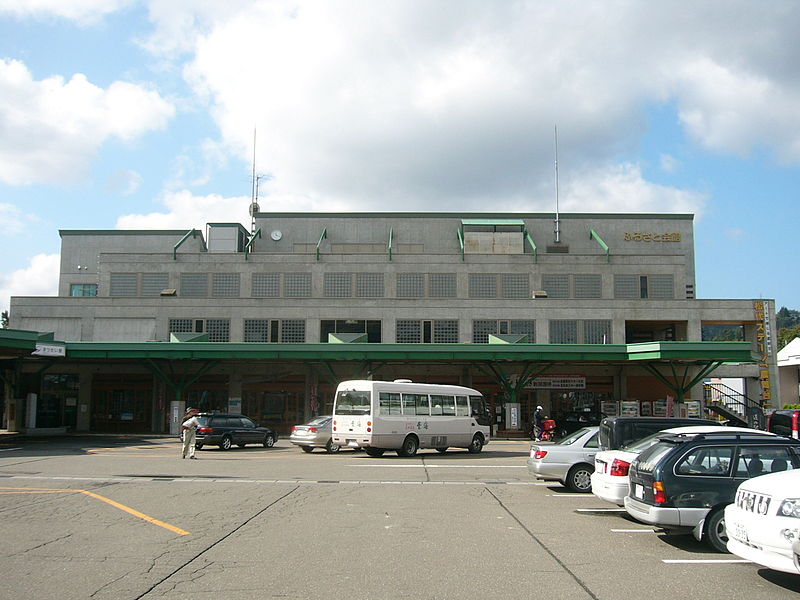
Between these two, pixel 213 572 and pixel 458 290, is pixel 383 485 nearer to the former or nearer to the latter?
pixel 213 572

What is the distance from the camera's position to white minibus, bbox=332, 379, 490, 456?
2434 cm

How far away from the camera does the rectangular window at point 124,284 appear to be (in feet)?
155

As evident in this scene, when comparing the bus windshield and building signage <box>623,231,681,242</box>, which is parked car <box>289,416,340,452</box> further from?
building signage <box>623,231,681,242</box>

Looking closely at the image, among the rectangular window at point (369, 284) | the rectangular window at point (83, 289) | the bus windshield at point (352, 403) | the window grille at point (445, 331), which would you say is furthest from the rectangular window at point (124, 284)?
the bus windshield at point (352, 403)

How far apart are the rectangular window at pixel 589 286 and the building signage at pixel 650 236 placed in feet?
29.0

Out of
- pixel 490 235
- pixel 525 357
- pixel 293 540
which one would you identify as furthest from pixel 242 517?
pixel 490 235

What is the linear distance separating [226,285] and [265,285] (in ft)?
8.10

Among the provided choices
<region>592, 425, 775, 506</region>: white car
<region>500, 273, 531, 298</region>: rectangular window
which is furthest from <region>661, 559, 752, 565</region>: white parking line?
<region>500, 273, 531, 298</region>: rectangular window

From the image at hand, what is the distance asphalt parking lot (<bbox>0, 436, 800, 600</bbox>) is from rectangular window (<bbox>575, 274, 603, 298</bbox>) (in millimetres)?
28970

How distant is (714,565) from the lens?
9109 mm

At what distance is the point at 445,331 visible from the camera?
4512 centimetres

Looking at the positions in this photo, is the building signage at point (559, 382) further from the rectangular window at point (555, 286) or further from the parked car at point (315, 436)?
the parked car at point (315, 436)

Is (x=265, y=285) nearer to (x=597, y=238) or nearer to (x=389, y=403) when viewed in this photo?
(x=597, y=238)

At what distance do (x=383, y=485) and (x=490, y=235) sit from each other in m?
36.1
